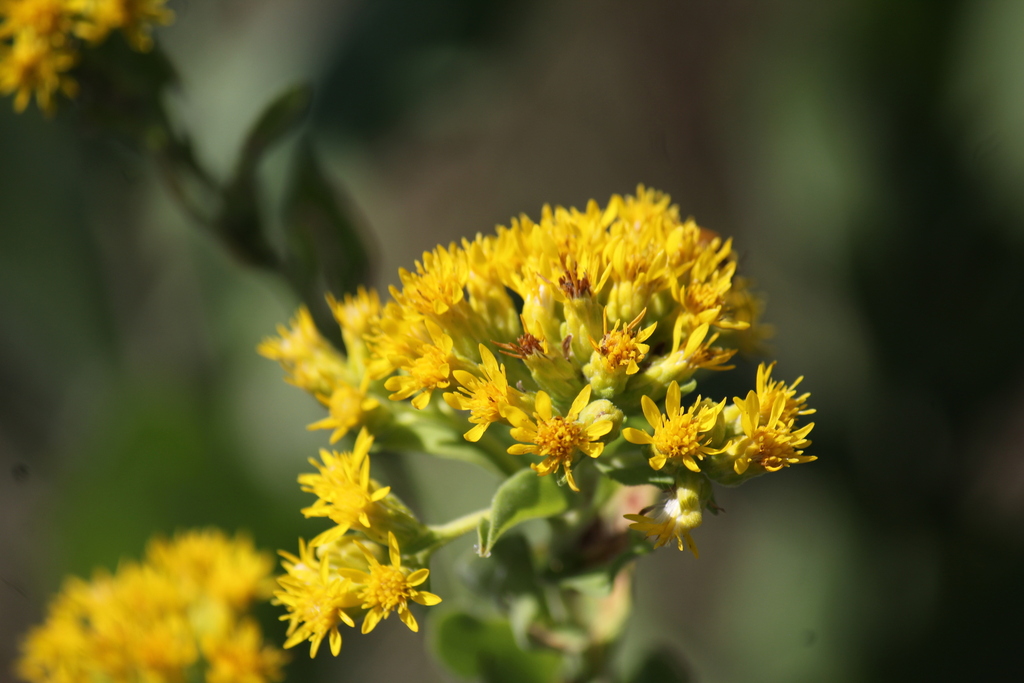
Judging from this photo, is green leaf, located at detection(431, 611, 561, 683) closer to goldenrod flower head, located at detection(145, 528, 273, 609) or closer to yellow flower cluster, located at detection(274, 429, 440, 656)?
yellow flower cluster, located at detection(274, 429, 440, 656)

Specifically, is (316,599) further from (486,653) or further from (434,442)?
(486,653)

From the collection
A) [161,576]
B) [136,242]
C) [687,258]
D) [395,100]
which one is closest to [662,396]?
[687,258]

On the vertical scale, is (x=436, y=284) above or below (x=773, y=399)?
above

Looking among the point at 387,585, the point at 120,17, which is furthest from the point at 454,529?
the point at 120,17

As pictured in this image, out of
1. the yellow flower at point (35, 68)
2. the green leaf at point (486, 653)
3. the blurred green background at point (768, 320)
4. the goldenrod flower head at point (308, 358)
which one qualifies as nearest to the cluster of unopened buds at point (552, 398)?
the goldenrod flower head at point (308, 358)

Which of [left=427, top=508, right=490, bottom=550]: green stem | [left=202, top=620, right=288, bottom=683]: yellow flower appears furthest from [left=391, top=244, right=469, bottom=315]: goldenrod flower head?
[left=202, top=620, right=288, bottom=683]: yellow flower

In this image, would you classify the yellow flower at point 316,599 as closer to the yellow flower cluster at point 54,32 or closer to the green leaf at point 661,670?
the green leaf at point 661,670
